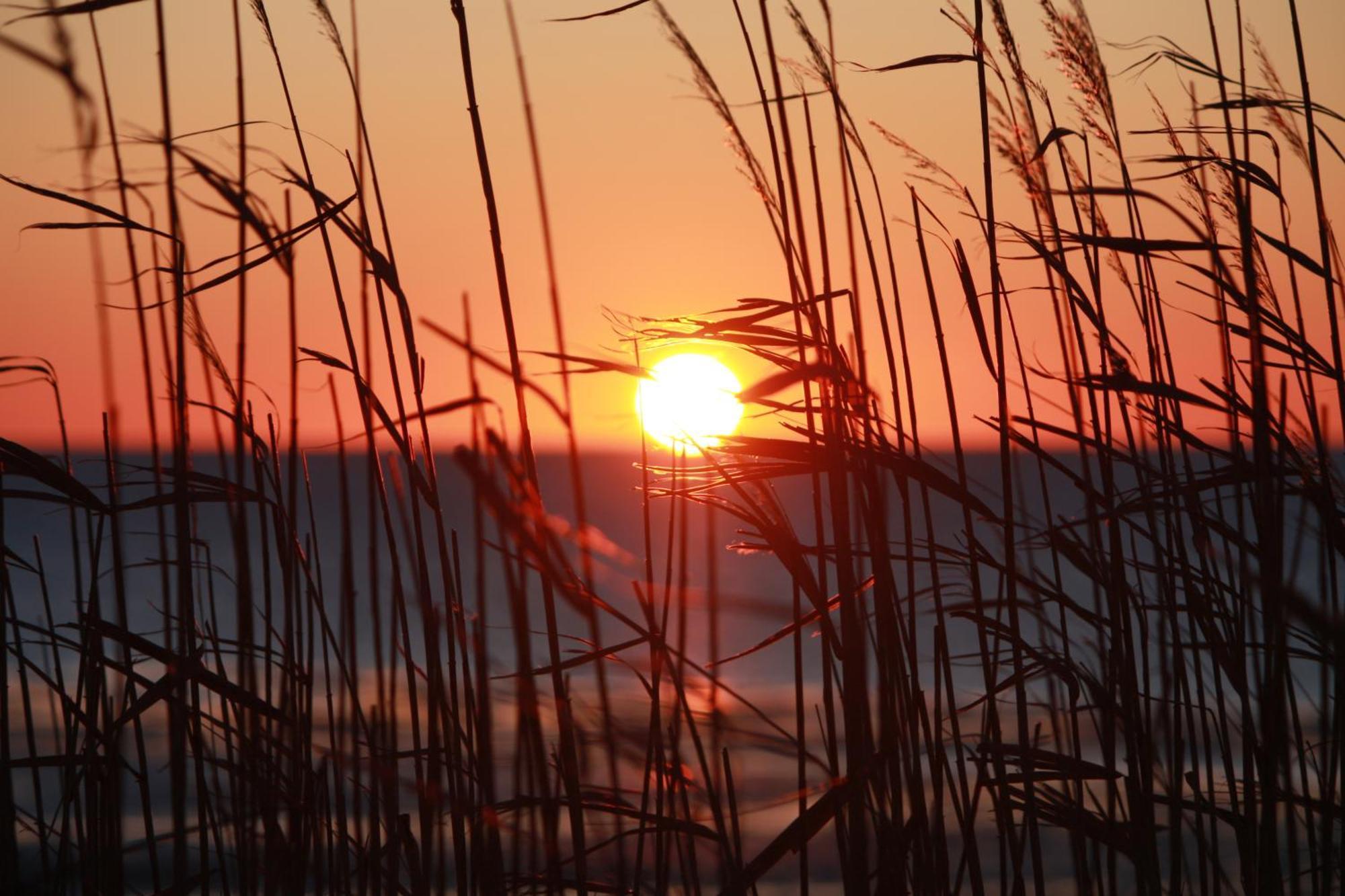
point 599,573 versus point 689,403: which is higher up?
point 689,403

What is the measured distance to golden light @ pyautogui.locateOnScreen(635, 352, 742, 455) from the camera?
1091mm

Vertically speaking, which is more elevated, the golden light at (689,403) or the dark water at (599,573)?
the golden light at (689,403)

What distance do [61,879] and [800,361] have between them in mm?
1266

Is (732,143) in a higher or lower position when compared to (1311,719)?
higher

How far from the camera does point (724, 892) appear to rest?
1162mm

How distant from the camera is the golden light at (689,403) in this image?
42.9 inches

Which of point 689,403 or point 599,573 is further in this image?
point 599,573

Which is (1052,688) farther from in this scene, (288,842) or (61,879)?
(61,879)

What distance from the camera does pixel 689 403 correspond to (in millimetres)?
1147

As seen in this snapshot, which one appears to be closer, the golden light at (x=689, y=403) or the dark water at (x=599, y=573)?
the golden light at (x=689, y=403)

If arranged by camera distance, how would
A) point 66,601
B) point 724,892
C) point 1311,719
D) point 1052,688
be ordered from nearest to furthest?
point 724,892, point 1052,688, point 1311,719, point 66,601

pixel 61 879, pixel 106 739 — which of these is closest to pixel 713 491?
pixel 106 739

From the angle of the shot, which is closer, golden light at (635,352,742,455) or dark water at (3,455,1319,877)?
golden light at (635,352,742,455)

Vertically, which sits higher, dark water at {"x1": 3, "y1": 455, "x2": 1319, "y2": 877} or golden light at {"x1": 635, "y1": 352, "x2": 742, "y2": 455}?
golden light at {"x1": 635, "y1": 352, "x2": 742, "y2": 455}
